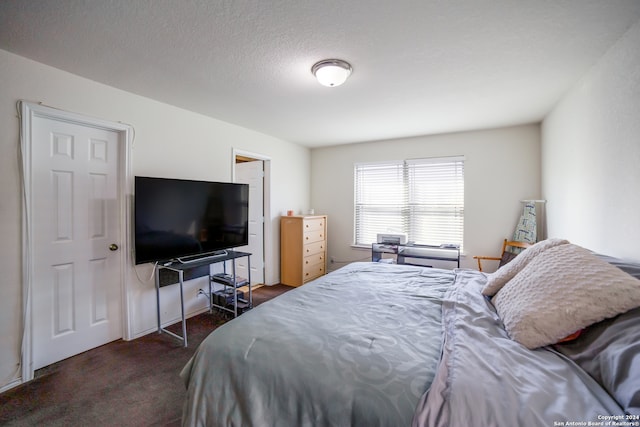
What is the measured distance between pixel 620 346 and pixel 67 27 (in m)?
3.10

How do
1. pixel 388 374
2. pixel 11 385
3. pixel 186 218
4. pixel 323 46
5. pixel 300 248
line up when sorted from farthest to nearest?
pixel 300 248
pixel 186 218
pixel 11 385
pixel 323 46
pixel 388 374

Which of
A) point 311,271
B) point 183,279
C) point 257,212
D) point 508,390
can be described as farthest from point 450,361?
point 257,212

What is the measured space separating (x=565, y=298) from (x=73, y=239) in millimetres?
3354

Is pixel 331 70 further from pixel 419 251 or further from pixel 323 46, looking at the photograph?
pixel 419 251

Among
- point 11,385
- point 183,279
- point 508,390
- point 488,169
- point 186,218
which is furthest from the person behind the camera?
point 488,169

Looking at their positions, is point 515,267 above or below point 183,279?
above

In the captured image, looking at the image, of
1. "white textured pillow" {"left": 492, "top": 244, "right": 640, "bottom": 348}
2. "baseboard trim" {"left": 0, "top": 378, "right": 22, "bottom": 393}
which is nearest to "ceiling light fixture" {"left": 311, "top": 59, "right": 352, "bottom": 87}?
"white textured pillow" {"left": 492, "top": 244, "right": 640, "bottom": 348}

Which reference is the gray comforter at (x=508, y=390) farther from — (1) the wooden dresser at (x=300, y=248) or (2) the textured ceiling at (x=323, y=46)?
(1) the wooden dresser at (x=300, y=248)

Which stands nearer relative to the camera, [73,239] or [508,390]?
[508,390]

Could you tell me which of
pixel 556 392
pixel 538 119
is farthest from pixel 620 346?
pixel 538 119

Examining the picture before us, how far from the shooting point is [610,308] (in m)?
0.97

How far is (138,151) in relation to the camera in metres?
2.64

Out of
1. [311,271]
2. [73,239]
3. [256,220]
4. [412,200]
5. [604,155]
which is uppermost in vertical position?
[604,155]

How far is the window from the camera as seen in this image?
4.02 m
